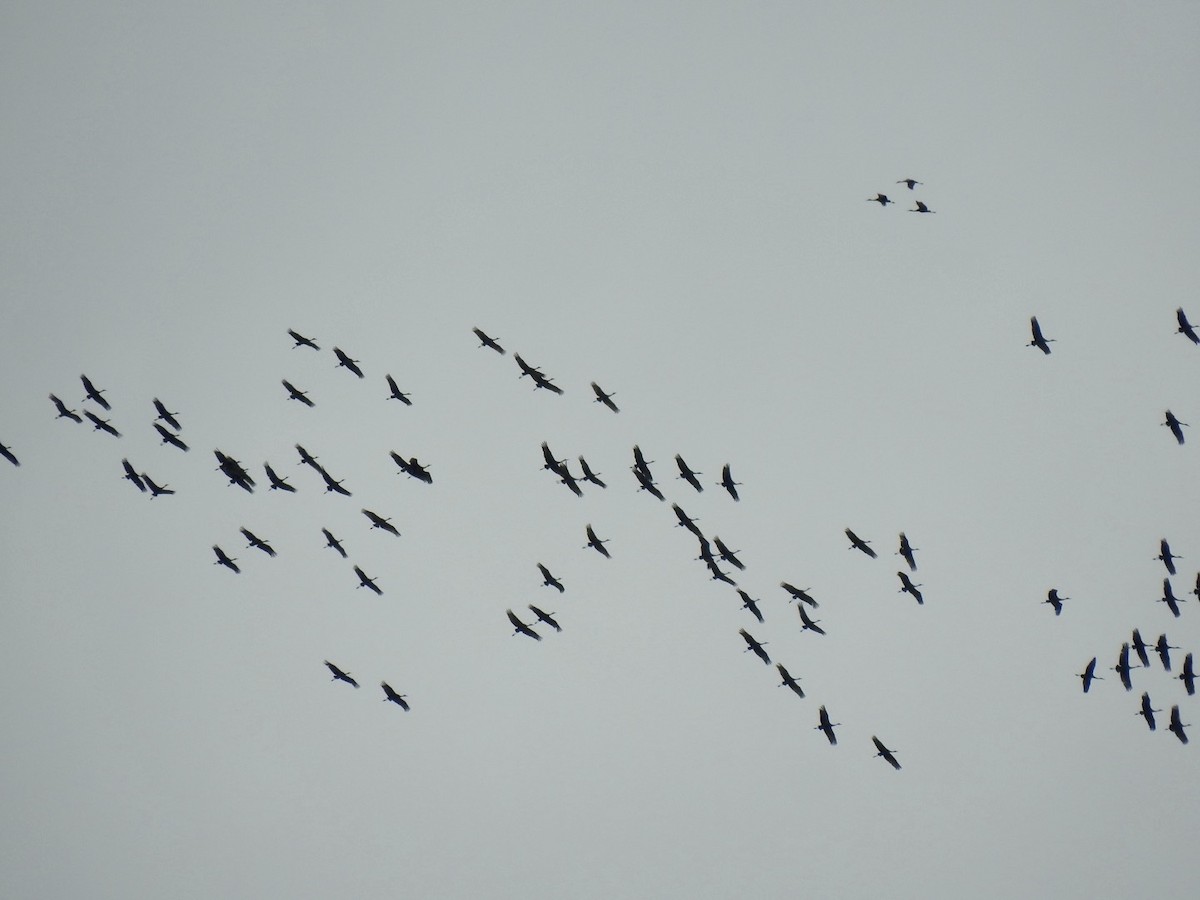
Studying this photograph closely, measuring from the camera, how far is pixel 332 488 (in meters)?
90.9

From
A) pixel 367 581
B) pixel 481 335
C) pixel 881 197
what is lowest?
pixel 367 581

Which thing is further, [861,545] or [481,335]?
[861,545]

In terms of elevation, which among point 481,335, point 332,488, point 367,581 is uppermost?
point 481,335

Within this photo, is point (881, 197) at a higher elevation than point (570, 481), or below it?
higher

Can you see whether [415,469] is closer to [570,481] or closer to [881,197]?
[570,481]

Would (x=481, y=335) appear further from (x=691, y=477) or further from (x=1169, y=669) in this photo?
(x=1169, y=669)

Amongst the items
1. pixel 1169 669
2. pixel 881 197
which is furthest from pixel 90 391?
pixel 1169 669

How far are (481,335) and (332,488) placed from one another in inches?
→ 680

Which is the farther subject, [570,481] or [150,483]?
[150,483]

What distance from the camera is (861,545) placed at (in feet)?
290

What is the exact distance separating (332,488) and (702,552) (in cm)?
2643

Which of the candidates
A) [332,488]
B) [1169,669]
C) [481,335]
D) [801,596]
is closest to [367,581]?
[332,488]

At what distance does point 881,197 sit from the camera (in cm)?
8869

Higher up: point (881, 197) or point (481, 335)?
point (881, 197)
